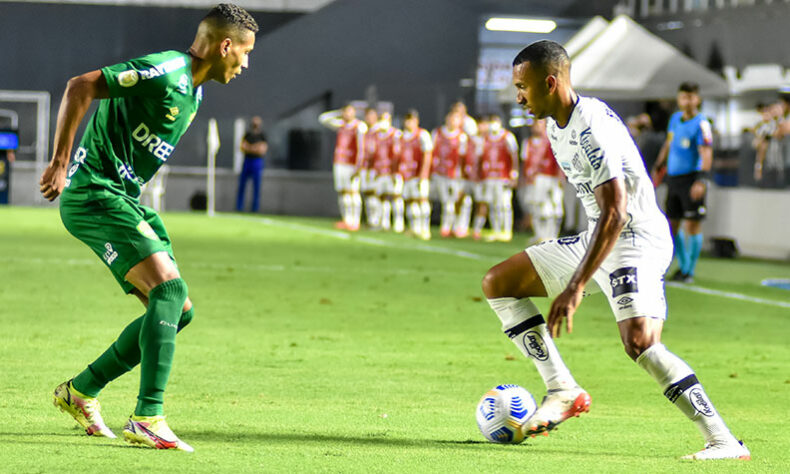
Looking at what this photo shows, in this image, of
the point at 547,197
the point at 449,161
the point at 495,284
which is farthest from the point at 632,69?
the point at 495,284

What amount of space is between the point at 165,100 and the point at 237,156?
30391mm

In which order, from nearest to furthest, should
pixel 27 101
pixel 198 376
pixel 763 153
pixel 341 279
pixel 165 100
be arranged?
pixel 165 100
pixel 198 376
pixel 341 279
pixel 763 153
pixel 27 101

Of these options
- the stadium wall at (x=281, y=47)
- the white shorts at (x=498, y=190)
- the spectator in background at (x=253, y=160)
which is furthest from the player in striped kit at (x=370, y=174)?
the stadium wall at (x=281, y=47)

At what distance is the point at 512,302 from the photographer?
6.55 meters

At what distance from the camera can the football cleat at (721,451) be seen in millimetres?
5906

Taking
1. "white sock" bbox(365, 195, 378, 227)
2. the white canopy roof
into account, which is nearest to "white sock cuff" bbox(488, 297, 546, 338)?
the white canopy roof

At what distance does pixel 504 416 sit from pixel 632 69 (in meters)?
18.7

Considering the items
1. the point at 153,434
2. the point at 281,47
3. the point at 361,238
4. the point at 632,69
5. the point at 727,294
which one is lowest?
the point at 361,238

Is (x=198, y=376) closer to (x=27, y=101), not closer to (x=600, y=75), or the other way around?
(x=600, y=75)

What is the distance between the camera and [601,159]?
5.78 metres

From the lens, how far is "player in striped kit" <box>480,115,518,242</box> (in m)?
25.3

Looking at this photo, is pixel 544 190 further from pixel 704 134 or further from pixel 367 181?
pixel 704 134

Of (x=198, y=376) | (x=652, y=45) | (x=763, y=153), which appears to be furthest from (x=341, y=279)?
(x=652, y=45)

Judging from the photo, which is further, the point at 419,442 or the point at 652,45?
the point at 652,45
